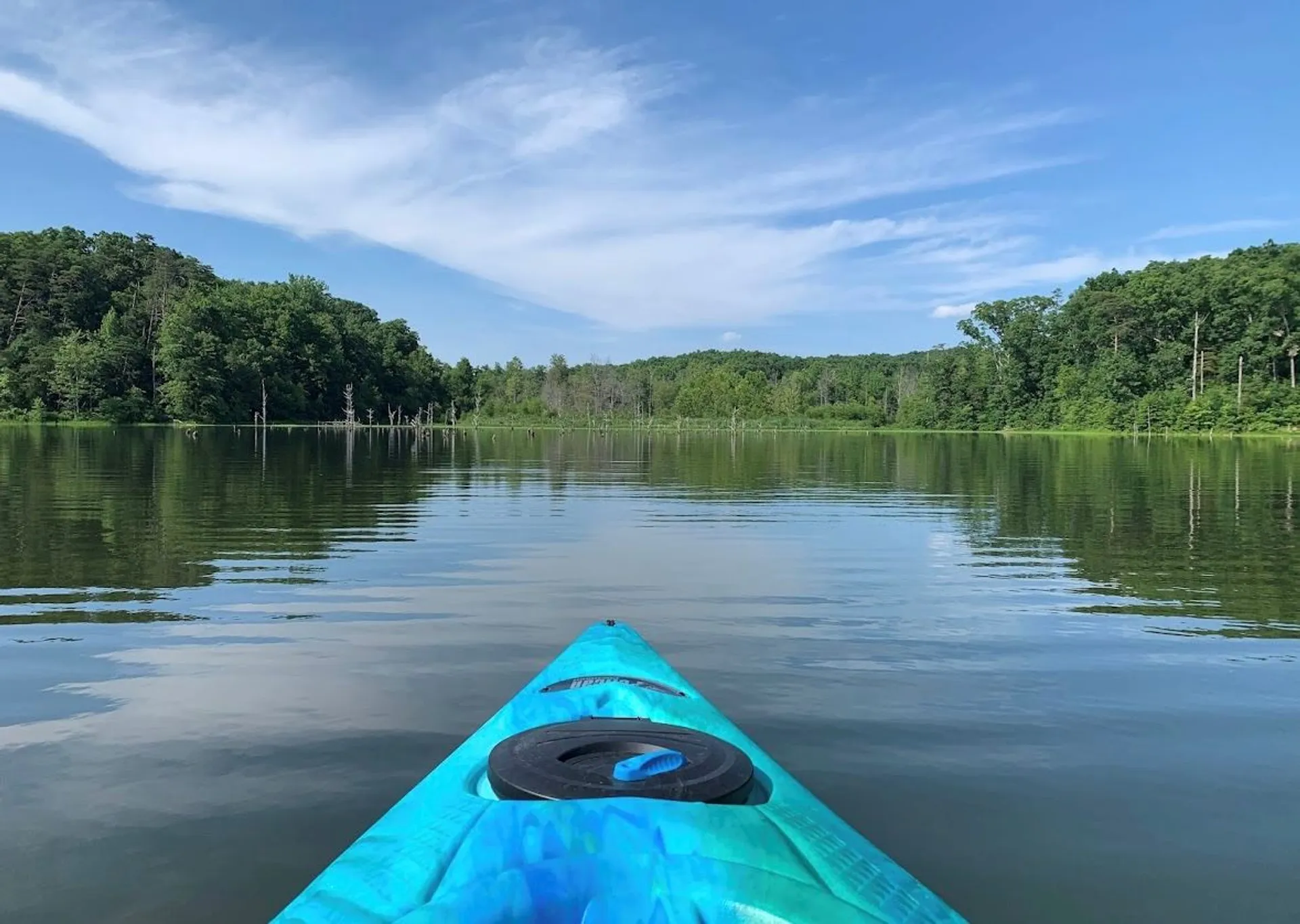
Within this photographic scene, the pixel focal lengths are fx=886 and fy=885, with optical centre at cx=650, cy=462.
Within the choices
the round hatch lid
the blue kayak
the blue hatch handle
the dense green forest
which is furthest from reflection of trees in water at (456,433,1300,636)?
the dense green forest

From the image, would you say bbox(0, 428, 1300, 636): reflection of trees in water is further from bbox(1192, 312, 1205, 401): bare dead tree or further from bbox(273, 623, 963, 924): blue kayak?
bbox(1192, 312, 1205, 401): bare dead tree

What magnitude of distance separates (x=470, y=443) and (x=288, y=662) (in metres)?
45.3

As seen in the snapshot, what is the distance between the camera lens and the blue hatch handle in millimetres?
2520

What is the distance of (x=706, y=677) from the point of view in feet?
19.9

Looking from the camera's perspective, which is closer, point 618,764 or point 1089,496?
point 618,764

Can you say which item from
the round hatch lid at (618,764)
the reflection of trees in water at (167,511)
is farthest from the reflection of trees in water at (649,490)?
the round hatch lid at (618,764)

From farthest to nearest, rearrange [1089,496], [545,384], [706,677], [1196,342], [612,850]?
[545,384] → [1196,342] → [1089,496] → [706,677] → [612,850]

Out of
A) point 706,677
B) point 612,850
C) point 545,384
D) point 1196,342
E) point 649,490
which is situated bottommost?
point 706,677

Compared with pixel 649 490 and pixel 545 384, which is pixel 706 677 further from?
pixel 545 384

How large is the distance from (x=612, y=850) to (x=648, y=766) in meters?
0.53

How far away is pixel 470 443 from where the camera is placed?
50.8 metres

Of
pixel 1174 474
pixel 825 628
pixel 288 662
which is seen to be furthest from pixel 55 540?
pixel 1174 474

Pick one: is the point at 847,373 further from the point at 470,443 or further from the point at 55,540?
the point at 55,540

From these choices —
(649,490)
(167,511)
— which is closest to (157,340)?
(649,490)
